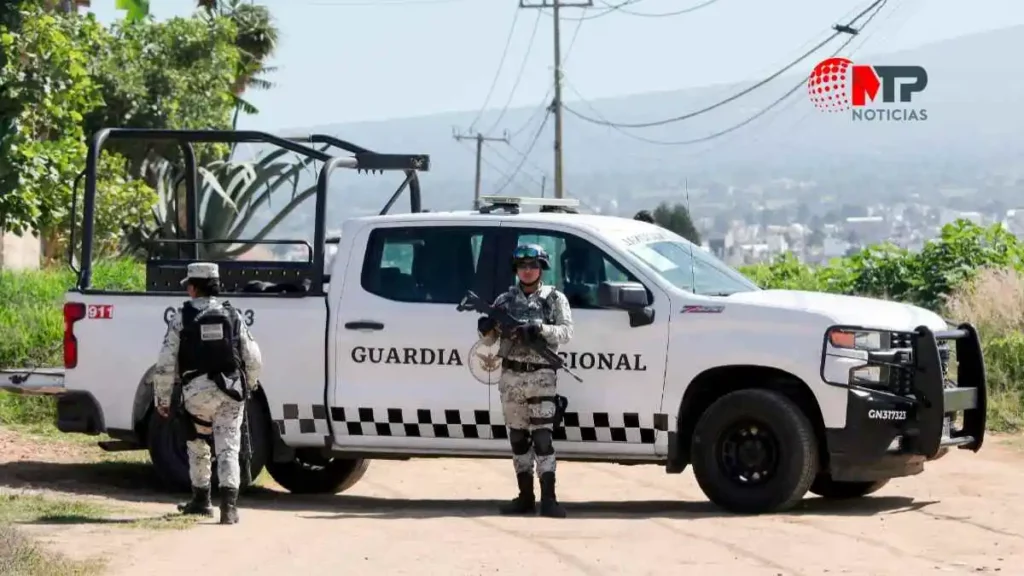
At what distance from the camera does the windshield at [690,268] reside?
10.4 meters

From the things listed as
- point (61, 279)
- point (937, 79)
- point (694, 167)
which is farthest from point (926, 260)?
point (937, 79)

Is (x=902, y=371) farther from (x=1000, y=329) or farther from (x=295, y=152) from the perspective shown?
(x=1000, y=329)

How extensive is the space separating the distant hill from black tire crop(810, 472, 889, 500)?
7815cm

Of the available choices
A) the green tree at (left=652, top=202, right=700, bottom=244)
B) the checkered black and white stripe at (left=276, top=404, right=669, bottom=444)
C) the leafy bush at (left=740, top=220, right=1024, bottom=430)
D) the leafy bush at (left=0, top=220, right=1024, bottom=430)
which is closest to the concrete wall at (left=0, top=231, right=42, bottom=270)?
the leafy bush at (left=0, top=220, right=1024, bottom=430)

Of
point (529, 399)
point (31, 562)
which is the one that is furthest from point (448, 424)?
point (31, 562)

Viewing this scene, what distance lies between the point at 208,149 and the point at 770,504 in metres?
23.7

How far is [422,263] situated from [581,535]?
7.66ft

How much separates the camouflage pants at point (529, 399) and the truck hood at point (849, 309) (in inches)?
46.4

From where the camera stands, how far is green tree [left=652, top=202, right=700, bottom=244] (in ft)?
45.1

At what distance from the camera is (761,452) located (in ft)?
33.0

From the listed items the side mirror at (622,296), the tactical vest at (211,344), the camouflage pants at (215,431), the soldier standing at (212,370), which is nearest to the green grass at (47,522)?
the camouflage pants at (215,431)

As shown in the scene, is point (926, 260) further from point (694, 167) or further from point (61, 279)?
point (694, 167)

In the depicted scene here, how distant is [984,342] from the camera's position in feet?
58.0

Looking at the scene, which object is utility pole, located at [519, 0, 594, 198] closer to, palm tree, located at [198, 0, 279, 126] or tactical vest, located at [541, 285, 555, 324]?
palm tree, located at [198, 0, 279, 126]
